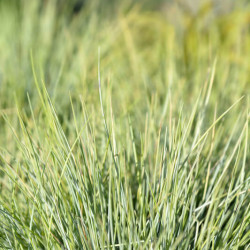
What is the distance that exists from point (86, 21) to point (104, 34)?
302 millimetres

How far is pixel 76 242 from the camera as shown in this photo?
0.64 meters

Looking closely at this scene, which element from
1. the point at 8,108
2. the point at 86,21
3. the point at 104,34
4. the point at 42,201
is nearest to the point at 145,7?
the point at 86,21

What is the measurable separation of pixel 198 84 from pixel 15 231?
0.76m

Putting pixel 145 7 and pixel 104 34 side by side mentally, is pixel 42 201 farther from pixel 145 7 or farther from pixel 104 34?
pixel 145 7

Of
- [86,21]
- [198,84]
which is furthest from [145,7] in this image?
[198,84]

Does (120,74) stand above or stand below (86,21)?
below

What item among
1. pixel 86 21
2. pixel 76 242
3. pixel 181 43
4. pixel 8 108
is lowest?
pixel 76 242

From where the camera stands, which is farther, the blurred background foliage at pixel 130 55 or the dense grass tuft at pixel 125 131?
the blurred background foliage at pixel 130 55

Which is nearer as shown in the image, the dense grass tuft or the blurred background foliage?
the dense grass tuft

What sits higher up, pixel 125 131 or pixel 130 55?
pixel 130 55

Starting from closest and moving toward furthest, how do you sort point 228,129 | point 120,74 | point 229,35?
point 228,129
point 120,74
point 229,35

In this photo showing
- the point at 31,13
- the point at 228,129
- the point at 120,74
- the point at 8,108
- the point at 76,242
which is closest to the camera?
the point at 76,242

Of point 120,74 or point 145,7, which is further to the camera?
point 145,7

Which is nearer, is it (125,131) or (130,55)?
(125,131)
